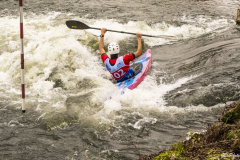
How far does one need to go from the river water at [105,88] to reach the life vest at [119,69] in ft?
1.16

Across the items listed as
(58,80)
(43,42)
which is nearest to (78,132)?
(58,80)

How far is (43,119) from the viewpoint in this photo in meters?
4.15

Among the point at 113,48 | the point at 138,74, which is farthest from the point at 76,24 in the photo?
the point at 138,74

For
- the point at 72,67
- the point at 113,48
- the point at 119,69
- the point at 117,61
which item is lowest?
the point at 72,67

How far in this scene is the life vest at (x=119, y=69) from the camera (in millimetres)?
5074

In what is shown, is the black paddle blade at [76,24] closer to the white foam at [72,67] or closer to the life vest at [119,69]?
the white foam at [72,67]

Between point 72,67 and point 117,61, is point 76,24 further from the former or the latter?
point 117,61

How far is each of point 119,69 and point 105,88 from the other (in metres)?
0.53

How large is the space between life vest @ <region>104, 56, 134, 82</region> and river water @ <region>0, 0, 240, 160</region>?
354 mm

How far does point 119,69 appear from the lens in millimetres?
5168

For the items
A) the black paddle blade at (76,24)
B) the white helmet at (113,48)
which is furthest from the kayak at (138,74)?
the black paddle blade at (76,24)

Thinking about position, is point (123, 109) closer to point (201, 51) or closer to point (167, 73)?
point (167, 73)

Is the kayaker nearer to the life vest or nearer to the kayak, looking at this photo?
the life vest

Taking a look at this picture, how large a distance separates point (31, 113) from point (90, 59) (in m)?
2.83
